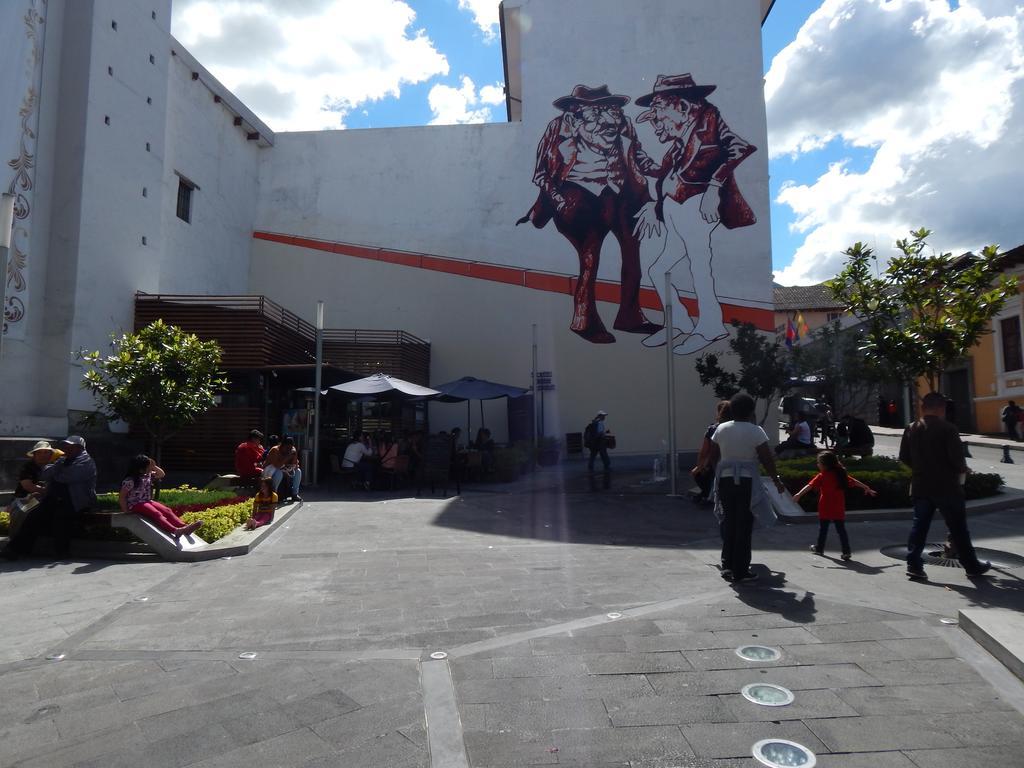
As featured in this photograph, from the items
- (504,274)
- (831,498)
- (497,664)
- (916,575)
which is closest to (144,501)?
(497,664)

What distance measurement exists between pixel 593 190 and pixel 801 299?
36700 mm

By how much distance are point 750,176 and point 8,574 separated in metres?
22.6

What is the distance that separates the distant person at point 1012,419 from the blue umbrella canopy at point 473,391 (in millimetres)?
15164

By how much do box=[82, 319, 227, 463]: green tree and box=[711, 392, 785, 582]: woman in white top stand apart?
8064 mm

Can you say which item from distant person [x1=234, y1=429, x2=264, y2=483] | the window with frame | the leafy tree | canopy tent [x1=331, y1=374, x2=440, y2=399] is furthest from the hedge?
the window with frame

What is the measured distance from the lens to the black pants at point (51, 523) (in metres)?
7.96

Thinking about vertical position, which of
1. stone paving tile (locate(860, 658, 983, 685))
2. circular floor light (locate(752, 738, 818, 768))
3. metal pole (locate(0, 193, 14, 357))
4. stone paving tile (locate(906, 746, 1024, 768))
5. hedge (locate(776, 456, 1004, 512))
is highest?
metal pole (locate(0, 193, 14, 357))

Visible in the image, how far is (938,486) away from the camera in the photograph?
19.4 ft

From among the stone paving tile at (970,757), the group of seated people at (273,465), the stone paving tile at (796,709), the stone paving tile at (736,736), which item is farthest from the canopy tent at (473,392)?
the stone paving tile at (970,757)

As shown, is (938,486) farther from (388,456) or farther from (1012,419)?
(1012,419)

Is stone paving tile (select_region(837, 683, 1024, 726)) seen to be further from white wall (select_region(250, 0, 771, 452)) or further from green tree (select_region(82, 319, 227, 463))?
white wall (select_region(250, 0, 771, 452))

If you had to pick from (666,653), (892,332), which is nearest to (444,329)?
(892,332)

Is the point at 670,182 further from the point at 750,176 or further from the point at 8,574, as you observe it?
the point at 8,574

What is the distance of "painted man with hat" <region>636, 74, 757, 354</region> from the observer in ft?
75.7
